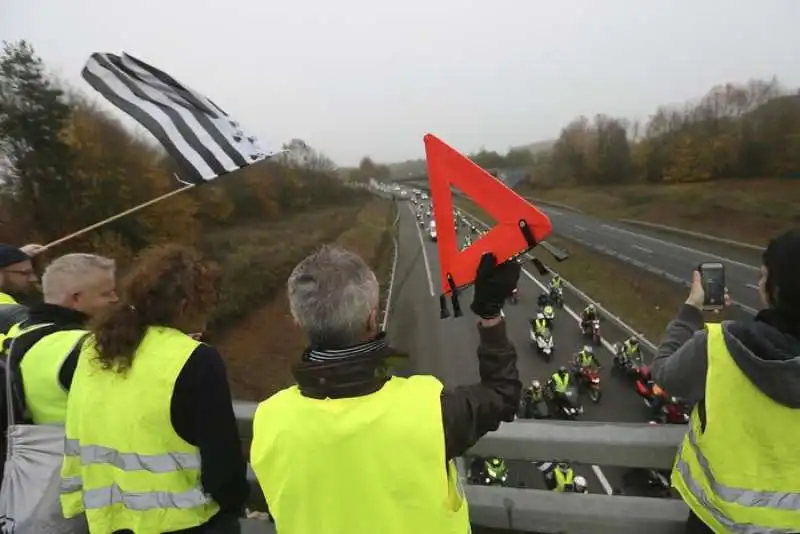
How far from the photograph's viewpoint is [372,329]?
1287 millimetres

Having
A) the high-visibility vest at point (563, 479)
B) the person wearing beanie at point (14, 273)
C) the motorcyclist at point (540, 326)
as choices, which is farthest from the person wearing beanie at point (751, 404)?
the motorcyclist at point (540, 326)

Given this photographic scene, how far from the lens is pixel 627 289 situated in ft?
94.8

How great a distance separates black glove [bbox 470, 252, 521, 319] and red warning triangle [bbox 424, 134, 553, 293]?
29mm

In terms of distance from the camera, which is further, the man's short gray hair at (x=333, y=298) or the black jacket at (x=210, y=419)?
the black jacket at (x=210, y=419)

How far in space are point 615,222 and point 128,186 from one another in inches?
1372

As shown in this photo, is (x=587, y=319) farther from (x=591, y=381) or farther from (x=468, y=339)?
(x=591, y=381)

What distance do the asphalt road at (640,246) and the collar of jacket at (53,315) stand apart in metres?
26.5

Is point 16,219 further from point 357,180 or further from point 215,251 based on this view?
point 357,180

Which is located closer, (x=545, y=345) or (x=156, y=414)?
(x=156, y=414)

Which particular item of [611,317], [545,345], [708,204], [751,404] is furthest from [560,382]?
[708,204]

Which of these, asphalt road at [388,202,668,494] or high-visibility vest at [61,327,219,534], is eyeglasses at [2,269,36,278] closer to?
high-visibility vest at [61,327,219,534]

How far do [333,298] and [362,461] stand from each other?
0.38 meters

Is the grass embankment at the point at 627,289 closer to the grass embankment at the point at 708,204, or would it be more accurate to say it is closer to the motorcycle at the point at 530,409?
the grass embankment at the point at 708,204

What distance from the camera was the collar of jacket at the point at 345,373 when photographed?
3.89ft
